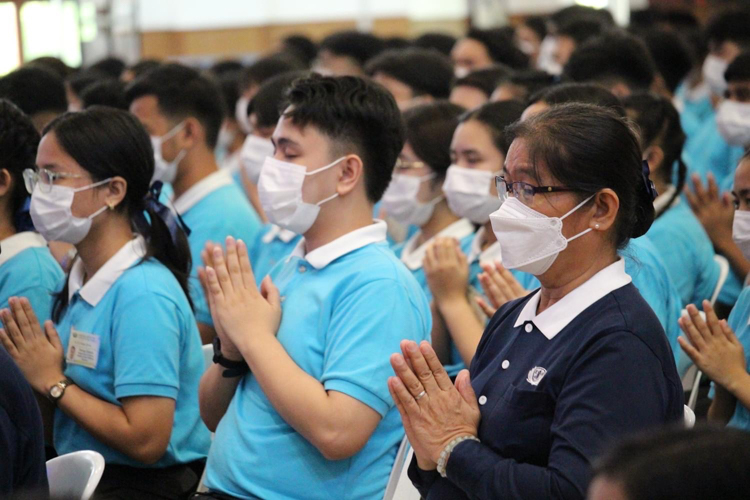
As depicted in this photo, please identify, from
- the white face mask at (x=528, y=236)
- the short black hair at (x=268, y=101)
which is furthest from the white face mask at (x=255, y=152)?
the white face mask at (x=528, y=236)

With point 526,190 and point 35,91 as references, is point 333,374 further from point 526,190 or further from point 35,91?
point 35,91

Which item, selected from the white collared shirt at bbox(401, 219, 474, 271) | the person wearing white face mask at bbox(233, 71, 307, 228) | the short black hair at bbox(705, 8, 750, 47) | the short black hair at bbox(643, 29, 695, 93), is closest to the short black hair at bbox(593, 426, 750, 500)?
the white collared shirt at bbox(401, 219, 474, 271)

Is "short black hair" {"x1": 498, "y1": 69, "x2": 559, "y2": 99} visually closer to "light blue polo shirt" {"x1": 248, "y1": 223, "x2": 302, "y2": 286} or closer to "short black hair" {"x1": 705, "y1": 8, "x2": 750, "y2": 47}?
"light blue polo shirt" {"x1": 248, "y1": 223, "x2": 302, "y2": 286}

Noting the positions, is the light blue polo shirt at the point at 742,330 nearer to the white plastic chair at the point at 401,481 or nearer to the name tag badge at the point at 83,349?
the white plastic chair at the point at 401,481

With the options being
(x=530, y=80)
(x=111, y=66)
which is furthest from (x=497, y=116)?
(x=111, y=66)

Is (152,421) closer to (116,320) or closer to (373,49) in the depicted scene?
(116,320)

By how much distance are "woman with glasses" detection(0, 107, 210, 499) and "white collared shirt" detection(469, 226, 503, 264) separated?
97cm

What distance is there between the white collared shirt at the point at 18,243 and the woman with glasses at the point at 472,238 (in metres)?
1.25

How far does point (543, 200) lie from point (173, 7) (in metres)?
9.74

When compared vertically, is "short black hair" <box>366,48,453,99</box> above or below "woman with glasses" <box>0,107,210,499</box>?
below

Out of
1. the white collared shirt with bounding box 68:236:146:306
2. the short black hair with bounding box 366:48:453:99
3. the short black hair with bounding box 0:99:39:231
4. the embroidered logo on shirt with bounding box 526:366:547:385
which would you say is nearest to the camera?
the embroidered logo on shirt with bounding box 526:366:547:385

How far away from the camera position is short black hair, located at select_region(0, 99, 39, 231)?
304 cm

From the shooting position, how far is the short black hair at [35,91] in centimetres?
438

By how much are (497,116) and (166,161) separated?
161 cm
